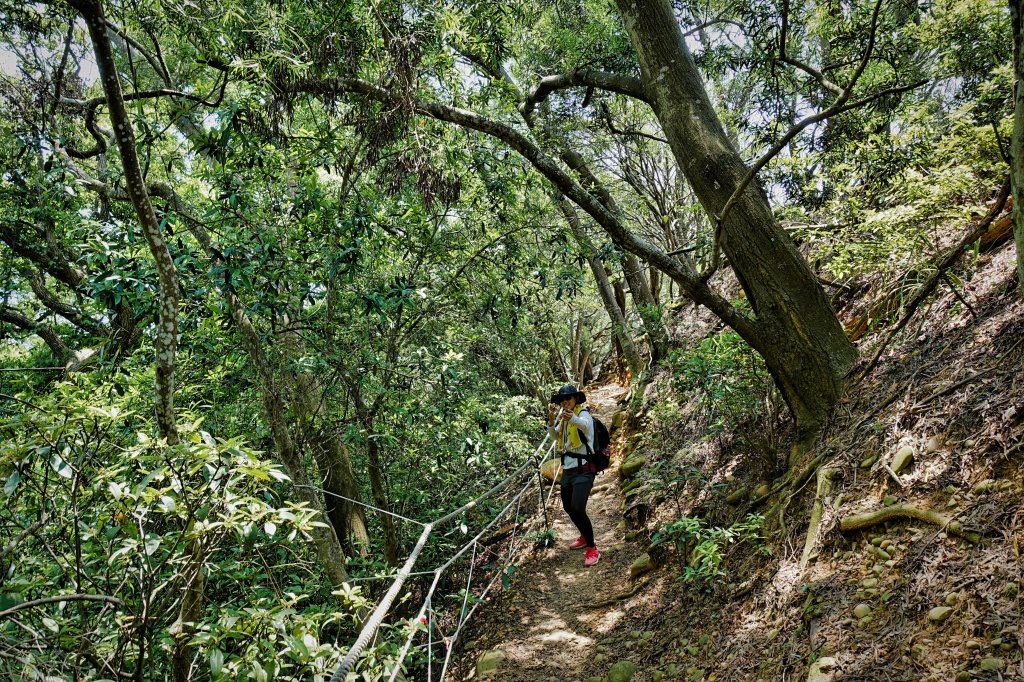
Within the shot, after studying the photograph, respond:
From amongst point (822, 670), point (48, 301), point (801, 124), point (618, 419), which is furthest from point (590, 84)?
A: point (48, 301)

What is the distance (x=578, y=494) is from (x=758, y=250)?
9.49 feet

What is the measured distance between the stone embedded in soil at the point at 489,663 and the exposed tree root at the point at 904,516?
3275 mm

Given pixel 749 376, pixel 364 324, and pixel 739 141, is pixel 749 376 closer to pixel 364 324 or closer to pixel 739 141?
pixel 364 324

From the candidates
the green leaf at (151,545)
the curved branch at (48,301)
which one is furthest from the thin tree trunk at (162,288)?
the curved branch at (48,301)

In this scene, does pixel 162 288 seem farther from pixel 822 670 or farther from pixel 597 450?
pixel 597 450

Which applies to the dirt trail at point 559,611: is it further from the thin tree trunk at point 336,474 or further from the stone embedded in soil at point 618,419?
the stone embedded in soil at point 618,419

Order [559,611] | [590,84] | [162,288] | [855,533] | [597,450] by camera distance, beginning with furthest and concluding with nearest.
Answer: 1. [590,84]
2. [597,450]
3. [559,611]
4. [855,533]
5. [162,288]

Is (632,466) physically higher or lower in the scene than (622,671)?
higher

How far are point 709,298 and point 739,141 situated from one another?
1069cm

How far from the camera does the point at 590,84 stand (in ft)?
19.5

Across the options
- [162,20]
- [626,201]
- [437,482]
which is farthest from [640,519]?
[626,201]

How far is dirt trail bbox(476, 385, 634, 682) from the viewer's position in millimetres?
4762

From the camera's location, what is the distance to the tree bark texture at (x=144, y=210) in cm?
215

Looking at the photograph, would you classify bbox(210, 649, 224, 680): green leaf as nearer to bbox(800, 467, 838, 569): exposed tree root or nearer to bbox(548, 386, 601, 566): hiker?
bbox(800, 467, 838, 569): exposed tree root
